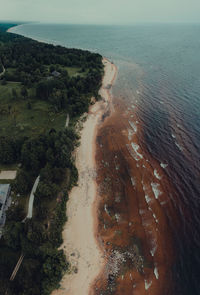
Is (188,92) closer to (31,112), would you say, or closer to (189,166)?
(189,166)

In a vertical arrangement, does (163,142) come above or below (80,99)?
below

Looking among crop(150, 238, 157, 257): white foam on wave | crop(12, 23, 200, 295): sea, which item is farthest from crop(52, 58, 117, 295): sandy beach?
crop(12, 23, 200, 295): sea

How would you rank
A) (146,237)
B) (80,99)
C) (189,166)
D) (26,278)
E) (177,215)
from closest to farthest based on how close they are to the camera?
(26,278)
(146,237)
(177,215)
(189,166)
(80,99)

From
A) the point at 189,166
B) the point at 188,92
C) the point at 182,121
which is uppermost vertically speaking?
the point at 188,92

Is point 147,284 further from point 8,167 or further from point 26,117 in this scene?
point 26,117

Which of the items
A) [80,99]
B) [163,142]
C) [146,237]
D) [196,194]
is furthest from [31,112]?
[196,194]

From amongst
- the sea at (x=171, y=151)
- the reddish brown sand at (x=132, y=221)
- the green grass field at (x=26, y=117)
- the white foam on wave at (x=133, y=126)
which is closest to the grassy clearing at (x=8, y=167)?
the green grass field at (x=26, y=117)

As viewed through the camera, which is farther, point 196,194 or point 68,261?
point 196,194

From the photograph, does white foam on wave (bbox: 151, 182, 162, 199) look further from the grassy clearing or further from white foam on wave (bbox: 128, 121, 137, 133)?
the grassy clearing
